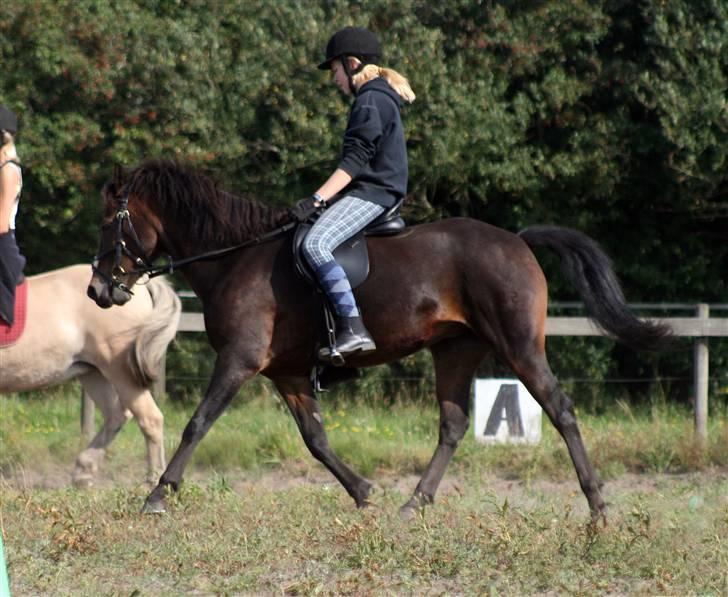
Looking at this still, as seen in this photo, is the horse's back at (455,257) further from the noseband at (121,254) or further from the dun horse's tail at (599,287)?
the noseband at (121,254)

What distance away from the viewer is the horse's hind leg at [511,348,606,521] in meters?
7.29

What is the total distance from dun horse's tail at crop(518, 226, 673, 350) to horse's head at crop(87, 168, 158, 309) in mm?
A: 2442

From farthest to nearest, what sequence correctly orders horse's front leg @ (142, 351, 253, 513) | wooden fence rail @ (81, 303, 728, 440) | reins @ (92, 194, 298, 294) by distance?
wooden fence rail @ (81, 303, 728, 440), reins @ (92, 194, 298, 294), horse's front leg @ (142, 351, 253, 513)

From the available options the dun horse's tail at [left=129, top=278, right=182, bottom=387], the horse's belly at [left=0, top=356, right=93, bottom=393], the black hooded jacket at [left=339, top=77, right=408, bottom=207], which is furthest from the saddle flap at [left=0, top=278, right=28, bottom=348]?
the black hooded jacket at [left=339, top=77, right=408, bottom=207]

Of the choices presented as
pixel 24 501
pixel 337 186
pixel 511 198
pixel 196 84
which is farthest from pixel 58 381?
pixel 511 198

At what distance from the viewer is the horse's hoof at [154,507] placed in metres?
7.08

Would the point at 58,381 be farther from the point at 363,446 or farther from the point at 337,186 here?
the point at 337,186

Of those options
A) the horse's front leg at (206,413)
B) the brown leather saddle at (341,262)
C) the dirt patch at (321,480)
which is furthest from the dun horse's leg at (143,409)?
the brown leather saddle at (341,262)

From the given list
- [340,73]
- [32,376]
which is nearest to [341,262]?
[340,73]

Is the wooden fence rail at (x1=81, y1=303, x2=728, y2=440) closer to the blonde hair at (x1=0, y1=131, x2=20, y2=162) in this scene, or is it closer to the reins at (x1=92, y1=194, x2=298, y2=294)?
the reins at (x1=92, y1=194, x2=298, y2=294)

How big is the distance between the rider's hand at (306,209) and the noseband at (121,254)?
41.8 inches

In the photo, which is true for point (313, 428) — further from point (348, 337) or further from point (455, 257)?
point (455, 257)

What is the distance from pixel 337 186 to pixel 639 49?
7142 millimetres

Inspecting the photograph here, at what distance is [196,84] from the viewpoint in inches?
496
